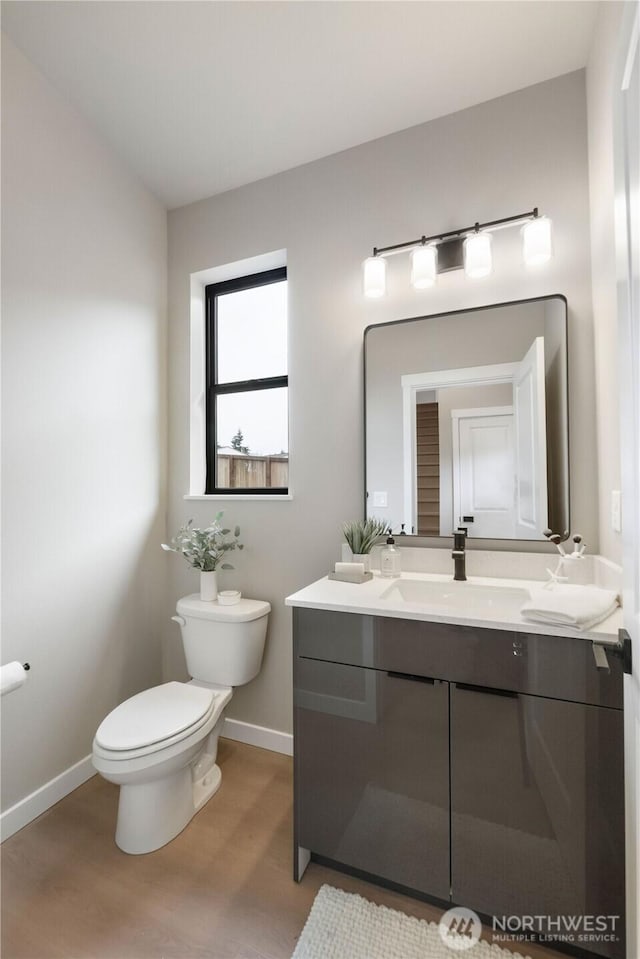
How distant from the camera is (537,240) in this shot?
1.57m

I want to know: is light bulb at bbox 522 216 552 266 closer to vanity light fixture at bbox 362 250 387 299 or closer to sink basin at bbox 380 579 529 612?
vanity light fixture at bbox 362 250 387 299

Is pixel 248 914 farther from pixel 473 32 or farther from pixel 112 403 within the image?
pixel 473 32

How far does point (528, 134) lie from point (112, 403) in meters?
2.04

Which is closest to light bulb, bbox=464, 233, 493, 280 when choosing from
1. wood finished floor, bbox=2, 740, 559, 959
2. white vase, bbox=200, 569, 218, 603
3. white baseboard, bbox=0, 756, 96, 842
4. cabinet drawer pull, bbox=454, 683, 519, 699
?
cabinet drawer pull, bbox=454, 683, 519, 699

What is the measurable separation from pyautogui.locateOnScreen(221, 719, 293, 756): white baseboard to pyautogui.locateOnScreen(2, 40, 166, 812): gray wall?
0.50 metres

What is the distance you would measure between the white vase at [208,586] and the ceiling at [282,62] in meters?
1.96

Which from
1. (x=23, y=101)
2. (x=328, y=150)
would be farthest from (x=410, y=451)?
(x=23, y=101)

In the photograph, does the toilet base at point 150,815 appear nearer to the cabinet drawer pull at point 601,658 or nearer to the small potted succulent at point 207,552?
the small potted succulent at point 207,552

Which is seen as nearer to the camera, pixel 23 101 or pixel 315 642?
pixel 315 642

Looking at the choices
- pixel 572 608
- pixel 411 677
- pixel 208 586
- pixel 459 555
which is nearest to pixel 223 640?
pixel 208 586

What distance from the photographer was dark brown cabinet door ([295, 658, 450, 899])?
4.08ft

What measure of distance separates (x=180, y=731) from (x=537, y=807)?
1107mm

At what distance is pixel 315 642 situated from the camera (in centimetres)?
139

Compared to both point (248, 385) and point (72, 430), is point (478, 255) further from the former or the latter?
point (72, 430)
